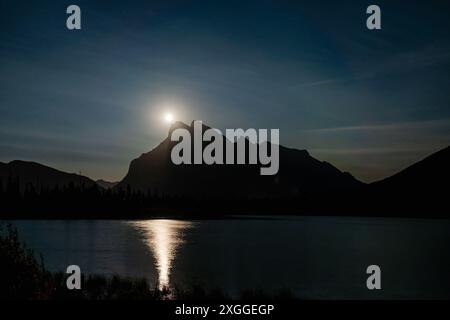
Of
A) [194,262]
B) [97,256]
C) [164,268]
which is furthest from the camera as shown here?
[97,256]

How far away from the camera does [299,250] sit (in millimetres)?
117812

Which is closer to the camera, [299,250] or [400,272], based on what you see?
[400,272]

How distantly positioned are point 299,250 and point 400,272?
38125mm
